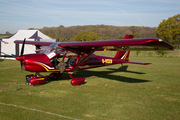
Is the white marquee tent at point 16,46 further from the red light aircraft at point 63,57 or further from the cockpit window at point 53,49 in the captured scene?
the cockpit window at point 53,49

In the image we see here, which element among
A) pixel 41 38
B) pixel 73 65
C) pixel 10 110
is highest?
pixel 41 38

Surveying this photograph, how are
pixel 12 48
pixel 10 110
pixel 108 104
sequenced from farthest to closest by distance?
pixel 12 48
pixel 108 104
pixel 10 110

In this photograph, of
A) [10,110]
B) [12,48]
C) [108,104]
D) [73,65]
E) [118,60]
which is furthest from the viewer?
[12,48]

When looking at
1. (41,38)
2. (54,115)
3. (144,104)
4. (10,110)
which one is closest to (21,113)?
(10,110)

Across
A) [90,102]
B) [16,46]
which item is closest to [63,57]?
[90,102]

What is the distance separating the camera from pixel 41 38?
73.7 ft

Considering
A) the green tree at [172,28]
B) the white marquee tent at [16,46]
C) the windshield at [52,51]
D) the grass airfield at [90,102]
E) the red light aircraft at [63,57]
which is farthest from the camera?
the green tree at [172,28]

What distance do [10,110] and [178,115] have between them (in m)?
5.16

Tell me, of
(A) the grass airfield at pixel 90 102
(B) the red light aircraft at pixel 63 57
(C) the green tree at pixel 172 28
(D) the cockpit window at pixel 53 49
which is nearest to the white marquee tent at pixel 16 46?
(B) the red light aircraft at pixel 63 57

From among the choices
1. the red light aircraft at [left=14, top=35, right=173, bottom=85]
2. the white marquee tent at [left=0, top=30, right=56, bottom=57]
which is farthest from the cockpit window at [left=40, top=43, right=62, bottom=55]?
the white marquee tent at [left=0, top=30, right=56, bottom=57]

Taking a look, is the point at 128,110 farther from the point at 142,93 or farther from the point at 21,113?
the point at 21,113

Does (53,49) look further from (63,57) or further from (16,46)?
(16,46)

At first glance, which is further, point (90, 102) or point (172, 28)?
point (172, 28)

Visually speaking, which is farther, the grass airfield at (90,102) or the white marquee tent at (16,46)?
the white marquee tent at (16,46)
